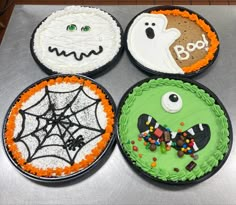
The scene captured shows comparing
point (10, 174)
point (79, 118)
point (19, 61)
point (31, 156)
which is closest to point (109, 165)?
point (79, 118)

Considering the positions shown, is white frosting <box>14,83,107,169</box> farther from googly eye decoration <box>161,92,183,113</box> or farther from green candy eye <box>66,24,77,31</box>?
green candy eye <box>66,24,77,31</box>

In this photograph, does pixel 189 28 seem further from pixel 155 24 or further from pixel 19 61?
pixel 19 61

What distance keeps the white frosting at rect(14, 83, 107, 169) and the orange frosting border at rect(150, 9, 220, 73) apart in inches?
33.0

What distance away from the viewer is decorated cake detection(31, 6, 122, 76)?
7.52ft

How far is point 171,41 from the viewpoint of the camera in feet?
7.95

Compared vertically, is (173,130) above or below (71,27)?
below

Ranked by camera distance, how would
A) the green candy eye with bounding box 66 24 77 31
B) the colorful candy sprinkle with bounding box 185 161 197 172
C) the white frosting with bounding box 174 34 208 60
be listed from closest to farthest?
the colorful candy sprinkle with bounding box 185 161 197 172 → the white frosting with bounding box 174 34 208 60 → the green candy eye with bounding box 66 24 77 31

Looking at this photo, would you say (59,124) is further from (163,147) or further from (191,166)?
(191,166)

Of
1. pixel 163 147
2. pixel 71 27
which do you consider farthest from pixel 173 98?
pixel 71 27

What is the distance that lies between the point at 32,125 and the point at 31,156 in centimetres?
25

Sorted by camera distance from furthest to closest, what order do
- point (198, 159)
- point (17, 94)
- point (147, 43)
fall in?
point (147, 43) < point (17, 94) < point (198, 159)

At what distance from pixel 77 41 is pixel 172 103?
1.04 metres

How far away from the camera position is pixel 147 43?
2.42 m

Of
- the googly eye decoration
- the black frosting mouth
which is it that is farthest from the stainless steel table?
the googly eye decoration
